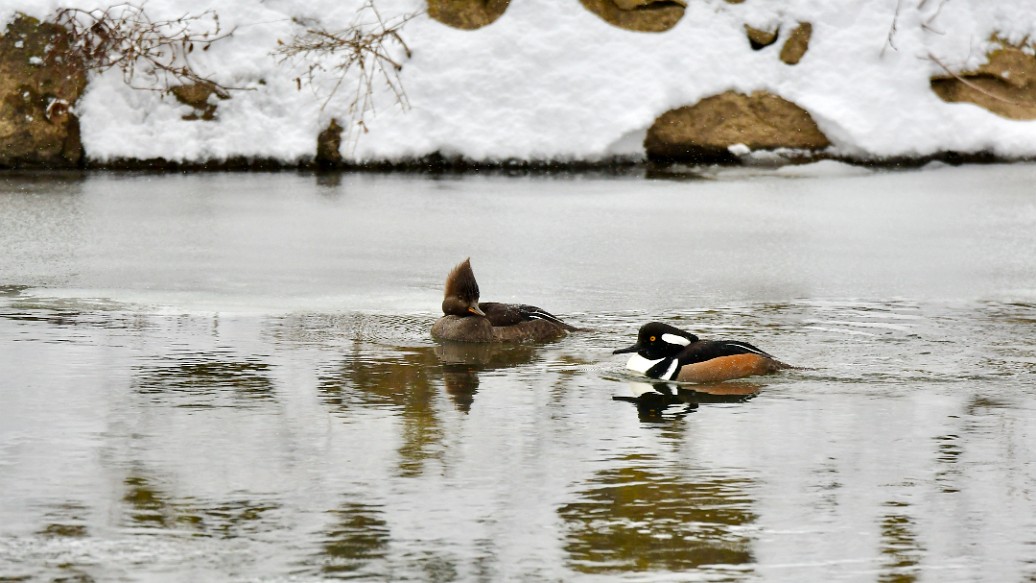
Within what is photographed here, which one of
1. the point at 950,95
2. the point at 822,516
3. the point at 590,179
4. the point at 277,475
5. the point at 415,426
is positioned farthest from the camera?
the point at 950,95

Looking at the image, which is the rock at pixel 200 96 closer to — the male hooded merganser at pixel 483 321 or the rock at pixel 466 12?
the rock at pixel 466 12

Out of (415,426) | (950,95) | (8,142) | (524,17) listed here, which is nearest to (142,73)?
(8,142)

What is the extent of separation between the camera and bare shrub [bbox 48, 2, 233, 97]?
13.4 meters

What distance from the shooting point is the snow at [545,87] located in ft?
43.8

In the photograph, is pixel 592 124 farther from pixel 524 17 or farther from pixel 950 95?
pixel 950 95

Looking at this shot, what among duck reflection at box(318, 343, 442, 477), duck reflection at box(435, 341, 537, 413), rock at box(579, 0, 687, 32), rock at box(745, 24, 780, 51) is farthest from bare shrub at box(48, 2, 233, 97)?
duck reflection at box(318, 343, 442, 477)

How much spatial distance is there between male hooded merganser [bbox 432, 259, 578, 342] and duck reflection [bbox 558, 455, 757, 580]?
2.44m

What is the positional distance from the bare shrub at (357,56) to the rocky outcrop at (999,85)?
4.86m

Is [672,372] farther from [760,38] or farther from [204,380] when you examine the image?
[760,38]

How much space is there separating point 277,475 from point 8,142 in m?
8.89

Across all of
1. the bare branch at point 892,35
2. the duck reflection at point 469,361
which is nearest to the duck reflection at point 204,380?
the duck reflection at point 469,361

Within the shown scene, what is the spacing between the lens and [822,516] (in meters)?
4.90

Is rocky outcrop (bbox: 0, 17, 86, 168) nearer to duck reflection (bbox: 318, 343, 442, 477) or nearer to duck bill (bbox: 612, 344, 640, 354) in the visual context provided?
duck reflection (bbox: 318, 343, 442, 477)

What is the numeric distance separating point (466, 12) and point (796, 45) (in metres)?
3.00
